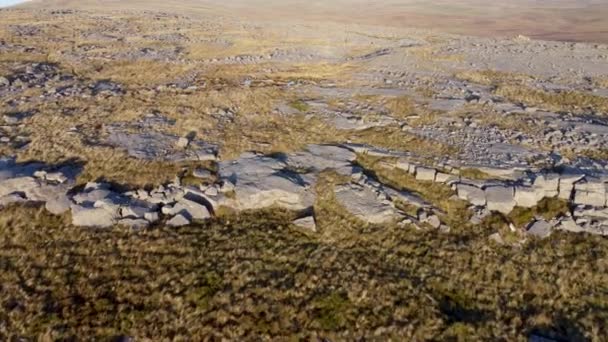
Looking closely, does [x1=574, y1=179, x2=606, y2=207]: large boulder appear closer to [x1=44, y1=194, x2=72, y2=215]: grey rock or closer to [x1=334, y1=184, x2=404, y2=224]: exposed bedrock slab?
[x1=334, y1=184, x2=404, y2=224]: exposed bedrock slab

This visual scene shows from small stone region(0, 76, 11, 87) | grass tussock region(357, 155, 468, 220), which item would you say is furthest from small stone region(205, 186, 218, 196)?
small stone region(0, 76, 11, 87)

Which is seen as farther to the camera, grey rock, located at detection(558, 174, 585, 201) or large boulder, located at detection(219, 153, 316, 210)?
grey rock, located at detection(558, 174, 585, 201)

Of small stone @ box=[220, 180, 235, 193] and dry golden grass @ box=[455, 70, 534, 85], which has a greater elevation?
dry golden grass @ box=[455, 70, 534, 85]

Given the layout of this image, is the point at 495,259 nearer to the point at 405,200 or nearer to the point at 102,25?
the point at 405,200

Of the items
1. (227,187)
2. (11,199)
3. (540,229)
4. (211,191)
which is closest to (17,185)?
(11,199)

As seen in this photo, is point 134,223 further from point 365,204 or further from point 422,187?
point 422,187

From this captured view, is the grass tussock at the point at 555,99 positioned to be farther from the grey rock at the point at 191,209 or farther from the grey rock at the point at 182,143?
the grey rock at the point at 191,209
